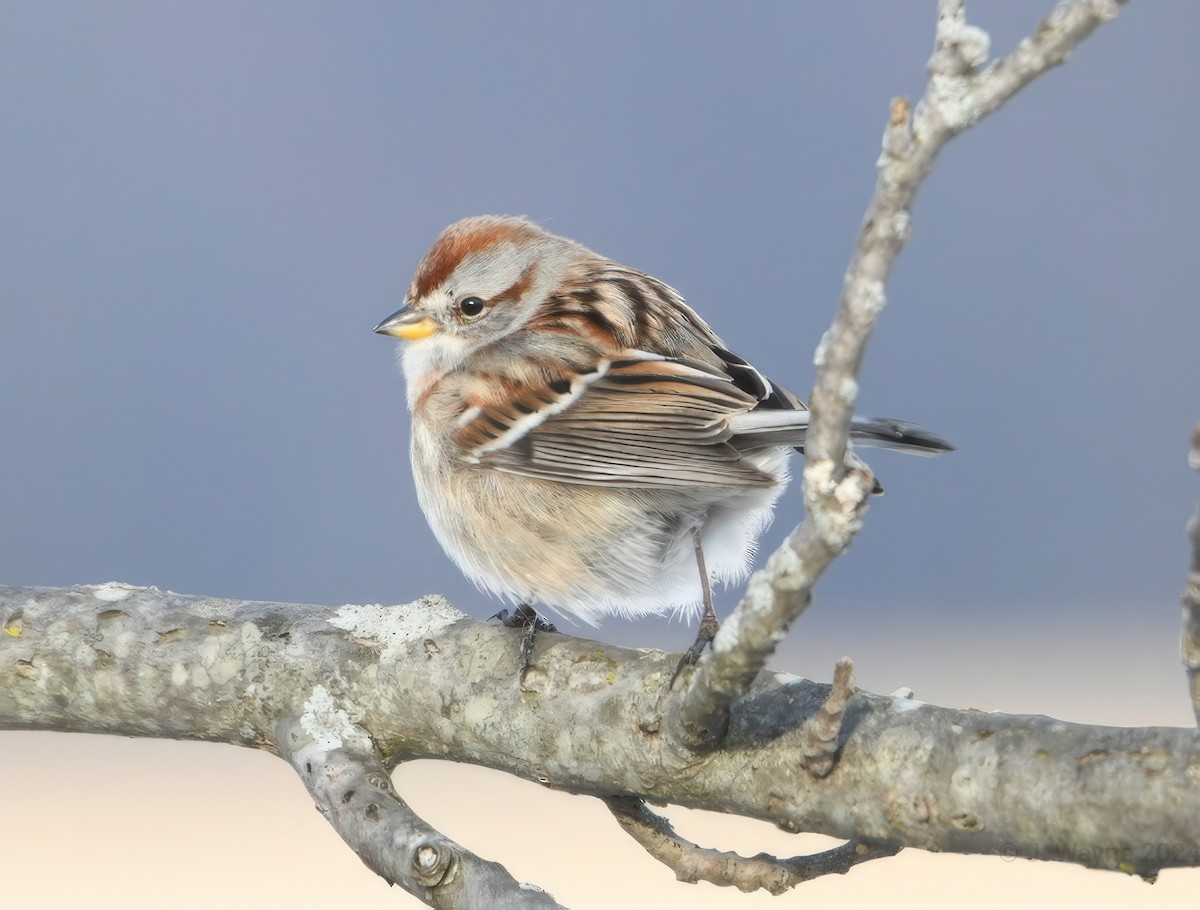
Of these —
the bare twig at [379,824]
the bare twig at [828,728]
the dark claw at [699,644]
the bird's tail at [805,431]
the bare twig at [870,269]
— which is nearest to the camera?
the bare twig at [870,269]

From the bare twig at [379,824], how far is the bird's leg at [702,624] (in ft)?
Answer: 1.10

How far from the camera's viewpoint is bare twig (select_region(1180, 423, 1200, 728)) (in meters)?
1.03

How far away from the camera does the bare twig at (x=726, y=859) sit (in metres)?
1.54

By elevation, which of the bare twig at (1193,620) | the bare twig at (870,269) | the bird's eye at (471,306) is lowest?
the bare twig at (1193,620)

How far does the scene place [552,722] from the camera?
174cm

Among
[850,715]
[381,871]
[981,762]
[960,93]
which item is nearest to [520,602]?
[381,871]

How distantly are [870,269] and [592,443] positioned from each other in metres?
1.22

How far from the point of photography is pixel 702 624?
6.29 feet

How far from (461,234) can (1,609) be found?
1.11 m

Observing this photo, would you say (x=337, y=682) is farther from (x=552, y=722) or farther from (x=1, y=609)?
(x=1, y=609)

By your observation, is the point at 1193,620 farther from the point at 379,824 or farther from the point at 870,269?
the point at 379,824

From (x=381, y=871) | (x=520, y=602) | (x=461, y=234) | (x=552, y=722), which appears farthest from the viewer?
(x=461, y=234)

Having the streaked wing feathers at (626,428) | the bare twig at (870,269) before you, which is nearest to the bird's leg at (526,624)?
the streaked wing feathers at (626,428)

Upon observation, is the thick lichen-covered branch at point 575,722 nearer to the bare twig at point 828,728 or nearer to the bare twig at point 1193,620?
the bare twig at point 828,728
